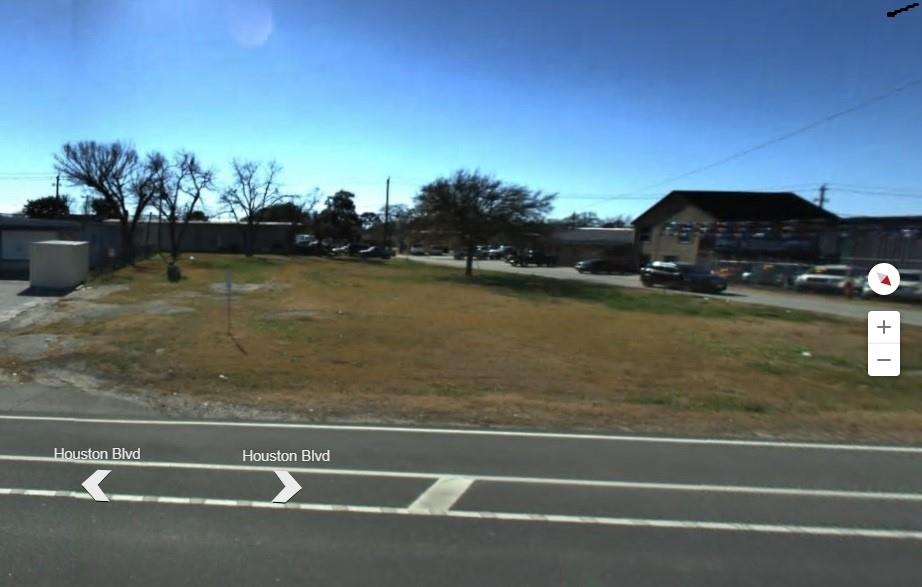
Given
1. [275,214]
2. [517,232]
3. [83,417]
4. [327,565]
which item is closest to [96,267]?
[517,232]

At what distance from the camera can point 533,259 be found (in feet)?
265

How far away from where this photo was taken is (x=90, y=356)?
13312mm

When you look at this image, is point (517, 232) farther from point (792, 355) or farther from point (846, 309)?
point (792, 355)

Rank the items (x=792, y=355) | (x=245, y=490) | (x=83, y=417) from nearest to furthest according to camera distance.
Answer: (x=245, y=490) < (x=83, y=417) < (x=792, y=355)

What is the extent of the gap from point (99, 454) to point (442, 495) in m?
3.72

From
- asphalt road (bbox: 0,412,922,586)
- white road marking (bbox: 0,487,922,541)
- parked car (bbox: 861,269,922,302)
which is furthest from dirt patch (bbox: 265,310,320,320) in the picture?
parked car (bbox: 861,269,922,302)

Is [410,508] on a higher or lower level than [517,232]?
lower

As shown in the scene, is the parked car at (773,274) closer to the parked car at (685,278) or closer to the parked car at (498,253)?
the parked car at (685,278)

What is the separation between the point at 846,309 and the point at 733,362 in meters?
22.4

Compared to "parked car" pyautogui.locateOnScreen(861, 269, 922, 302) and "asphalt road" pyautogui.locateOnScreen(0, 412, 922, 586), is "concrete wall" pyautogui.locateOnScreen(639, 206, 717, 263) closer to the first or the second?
"parked car" pyautogui.locateOnScreen(861, 269, 922, 302)

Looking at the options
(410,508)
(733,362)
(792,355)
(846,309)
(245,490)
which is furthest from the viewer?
(846,309)

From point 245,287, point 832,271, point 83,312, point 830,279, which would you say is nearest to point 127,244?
point 245,287

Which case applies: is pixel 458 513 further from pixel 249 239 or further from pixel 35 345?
pixel 249 239

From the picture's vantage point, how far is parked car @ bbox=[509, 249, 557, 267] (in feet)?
261
